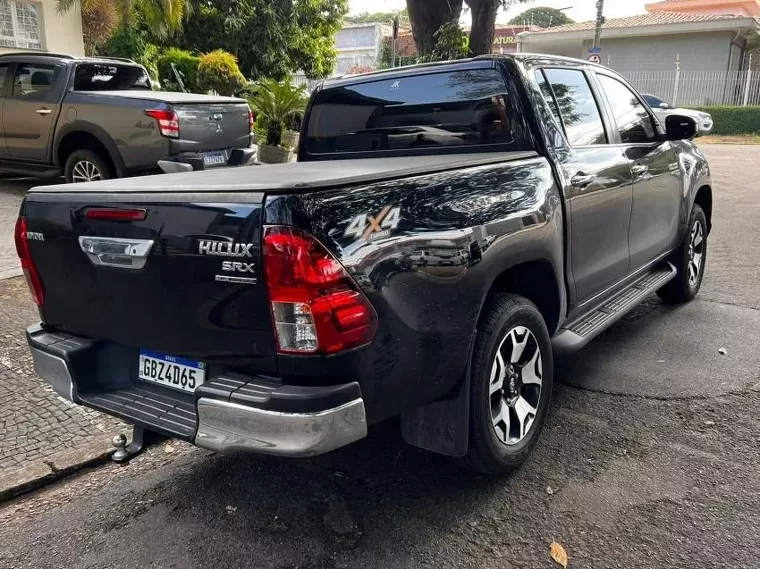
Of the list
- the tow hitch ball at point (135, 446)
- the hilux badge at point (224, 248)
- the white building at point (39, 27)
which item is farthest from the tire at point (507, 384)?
the white building at point (39, 27)

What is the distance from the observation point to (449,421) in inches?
111

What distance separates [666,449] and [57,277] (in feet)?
9.99

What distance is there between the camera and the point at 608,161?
161 inches

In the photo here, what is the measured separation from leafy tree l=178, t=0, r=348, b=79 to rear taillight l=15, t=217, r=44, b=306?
18470 millimetres

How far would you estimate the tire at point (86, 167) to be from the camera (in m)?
8.01

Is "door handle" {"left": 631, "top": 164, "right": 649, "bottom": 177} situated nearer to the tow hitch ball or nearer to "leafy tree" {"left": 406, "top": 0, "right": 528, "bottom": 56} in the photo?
the tow hitch ball

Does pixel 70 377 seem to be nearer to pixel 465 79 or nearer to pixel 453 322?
pixel 453 322

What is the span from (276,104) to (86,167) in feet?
15.3

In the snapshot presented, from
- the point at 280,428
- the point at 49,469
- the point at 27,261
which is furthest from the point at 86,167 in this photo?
the point at 280,428

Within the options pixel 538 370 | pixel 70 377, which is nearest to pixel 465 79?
pixel 538 370

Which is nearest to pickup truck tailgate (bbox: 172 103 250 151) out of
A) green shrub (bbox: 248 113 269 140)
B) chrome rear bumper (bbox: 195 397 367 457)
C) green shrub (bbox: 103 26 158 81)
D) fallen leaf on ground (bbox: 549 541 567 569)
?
green shrub (bbox: 248 113 269 140)

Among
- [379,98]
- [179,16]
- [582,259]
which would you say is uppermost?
[179,16]

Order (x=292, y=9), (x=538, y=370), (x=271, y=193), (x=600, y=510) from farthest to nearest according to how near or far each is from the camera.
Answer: (x=292, y=9)
(x=538, y=370)
(x=600, y=510)
(x=271, y=193)

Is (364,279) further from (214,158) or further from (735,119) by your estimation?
(735,119)
